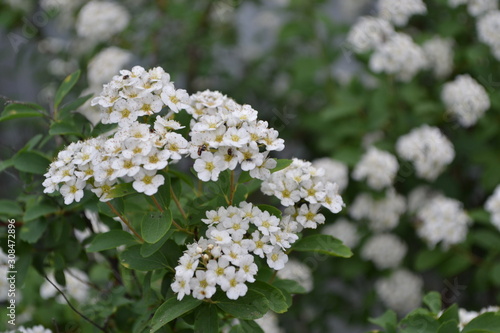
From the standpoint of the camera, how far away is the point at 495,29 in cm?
300

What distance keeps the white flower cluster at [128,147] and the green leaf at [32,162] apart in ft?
0.99

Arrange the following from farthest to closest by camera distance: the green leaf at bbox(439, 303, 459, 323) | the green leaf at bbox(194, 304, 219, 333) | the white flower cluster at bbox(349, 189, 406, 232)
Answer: the white flower cluster at bbox(349, 189, 406, 232)
the green leaf at bbox(439, 303, 459, 323)
the green leaf at bbox(194, 304, 219, 333)

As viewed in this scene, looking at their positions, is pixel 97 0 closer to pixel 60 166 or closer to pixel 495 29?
pixel 495 29

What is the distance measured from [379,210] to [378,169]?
0.77 ft

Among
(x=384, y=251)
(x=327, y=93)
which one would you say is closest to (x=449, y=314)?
(x=384, y=251)

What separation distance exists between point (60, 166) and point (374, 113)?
6.69ft

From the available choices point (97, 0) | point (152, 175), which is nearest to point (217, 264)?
point (152, 175)

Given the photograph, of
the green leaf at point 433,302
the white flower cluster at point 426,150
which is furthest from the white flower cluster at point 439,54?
the green leaf at point 433,302

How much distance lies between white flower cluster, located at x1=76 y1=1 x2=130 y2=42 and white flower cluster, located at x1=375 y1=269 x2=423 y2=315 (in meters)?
1.91

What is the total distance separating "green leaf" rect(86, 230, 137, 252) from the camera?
151 cm

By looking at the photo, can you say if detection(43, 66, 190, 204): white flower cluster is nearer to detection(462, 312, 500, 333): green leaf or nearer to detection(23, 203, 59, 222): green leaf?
detection(23, 203, 59, 222): green leaf

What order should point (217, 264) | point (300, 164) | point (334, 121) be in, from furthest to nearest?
point (334, 121)
point (300, 164)
point (217, 264)

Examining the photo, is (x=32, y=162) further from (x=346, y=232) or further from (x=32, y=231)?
(x=346, y=232)

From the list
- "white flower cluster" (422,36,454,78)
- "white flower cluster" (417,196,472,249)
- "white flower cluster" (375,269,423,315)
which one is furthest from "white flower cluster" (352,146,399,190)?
"white flower cluster" (422,36,454,78)
